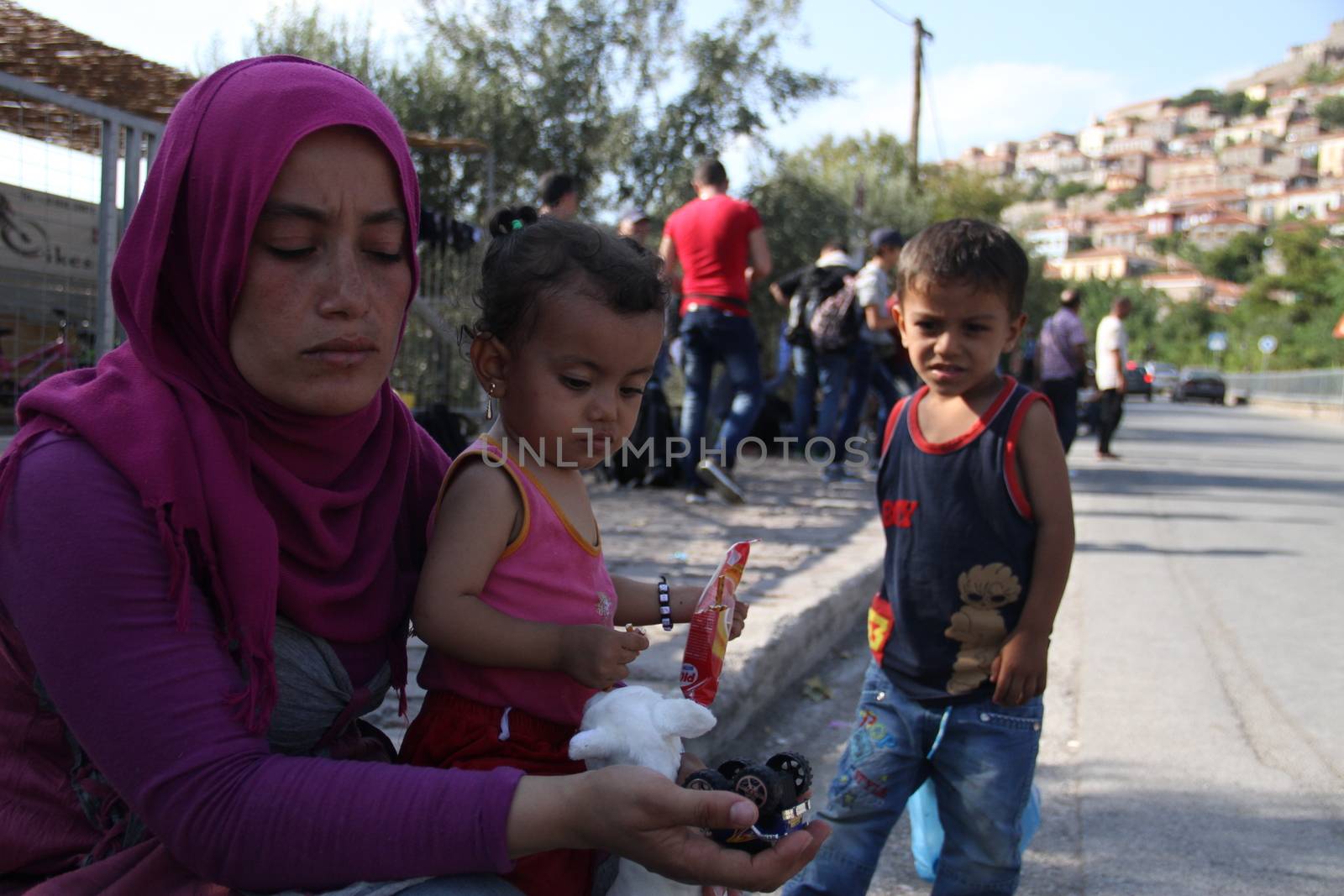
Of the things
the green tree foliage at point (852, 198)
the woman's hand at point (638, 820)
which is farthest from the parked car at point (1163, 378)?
the woman's hand at point (638, 820)

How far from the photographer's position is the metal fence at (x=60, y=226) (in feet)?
13.1

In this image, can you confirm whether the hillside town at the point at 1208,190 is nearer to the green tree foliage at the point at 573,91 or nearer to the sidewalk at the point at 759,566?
the green tree foliage at the point at 573,91

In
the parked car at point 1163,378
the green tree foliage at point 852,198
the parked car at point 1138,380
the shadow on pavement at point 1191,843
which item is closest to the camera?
the shadow on pavement at point 1191,843

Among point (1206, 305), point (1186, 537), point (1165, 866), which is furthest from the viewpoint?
point (1206, 305)

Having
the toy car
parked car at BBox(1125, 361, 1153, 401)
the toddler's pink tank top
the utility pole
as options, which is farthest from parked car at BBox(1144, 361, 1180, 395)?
the toy car

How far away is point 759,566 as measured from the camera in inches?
213

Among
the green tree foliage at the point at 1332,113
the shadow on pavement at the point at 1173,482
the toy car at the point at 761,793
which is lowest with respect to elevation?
the shadow on pavement at the point at 1173,482

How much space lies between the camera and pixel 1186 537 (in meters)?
8.12

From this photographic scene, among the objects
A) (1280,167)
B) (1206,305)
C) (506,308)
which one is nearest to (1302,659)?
(506,308)

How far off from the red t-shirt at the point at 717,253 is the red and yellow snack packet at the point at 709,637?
5598 millimetres

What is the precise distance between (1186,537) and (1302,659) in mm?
3429

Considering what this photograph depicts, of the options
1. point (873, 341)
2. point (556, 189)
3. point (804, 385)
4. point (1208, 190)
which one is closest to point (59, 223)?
point (556, 189)

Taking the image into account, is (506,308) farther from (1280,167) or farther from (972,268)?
(1280,167)

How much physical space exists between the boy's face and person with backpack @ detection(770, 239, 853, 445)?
626cm
